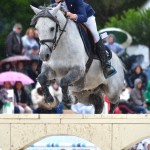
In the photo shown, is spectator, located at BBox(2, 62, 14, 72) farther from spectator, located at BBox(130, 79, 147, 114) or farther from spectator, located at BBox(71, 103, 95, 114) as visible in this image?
spectator, located at BBox(130, 79, 147, 114)

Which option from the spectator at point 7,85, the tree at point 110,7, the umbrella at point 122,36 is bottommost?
the spectator at point 7,85

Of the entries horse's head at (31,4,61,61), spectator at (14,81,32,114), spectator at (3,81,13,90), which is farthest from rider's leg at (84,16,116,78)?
spectator at (3,81,13,90)

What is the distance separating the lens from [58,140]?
14.1 meters

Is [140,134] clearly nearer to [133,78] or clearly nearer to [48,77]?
[48,77]

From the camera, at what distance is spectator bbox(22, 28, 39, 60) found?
820 inches

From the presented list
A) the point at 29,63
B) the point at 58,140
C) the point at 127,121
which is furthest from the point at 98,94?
the point at 29,63

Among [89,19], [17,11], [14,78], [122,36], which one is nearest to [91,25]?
[89,19]

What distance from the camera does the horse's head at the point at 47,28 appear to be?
1273 centimetres

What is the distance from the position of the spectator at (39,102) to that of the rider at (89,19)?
4.15 meters

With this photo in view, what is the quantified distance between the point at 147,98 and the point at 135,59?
1.72 metres

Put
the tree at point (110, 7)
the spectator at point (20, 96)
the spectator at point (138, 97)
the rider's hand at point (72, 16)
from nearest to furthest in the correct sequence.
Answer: the rider's hand at point (72, 16) < the spectator at point (20, 96) < the spectator at point (138, 97) < the tree at point (110, 7)

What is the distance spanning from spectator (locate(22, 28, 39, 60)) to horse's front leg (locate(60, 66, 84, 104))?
7.33 m

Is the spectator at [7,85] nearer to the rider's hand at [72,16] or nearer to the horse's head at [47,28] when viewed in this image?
the rider's hand at [72,16]

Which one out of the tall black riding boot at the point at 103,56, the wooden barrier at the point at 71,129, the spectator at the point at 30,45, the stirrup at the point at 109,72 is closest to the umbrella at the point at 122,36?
the spectator at the point at 30,45
